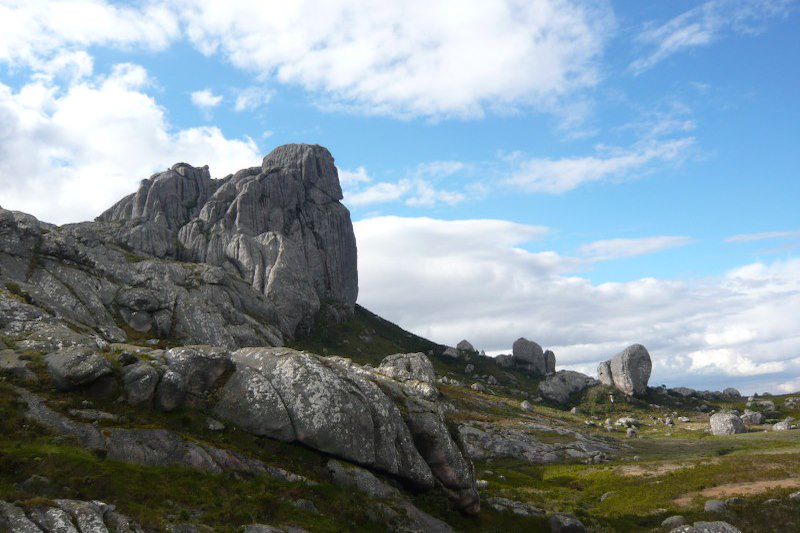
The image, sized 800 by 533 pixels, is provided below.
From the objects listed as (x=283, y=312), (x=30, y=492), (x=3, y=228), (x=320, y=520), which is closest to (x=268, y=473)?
(x=320, y=520)

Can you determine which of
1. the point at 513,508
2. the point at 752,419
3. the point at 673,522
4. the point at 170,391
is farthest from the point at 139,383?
the point at 752,419

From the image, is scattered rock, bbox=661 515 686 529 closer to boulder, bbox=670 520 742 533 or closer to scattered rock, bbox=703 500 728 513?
boulder, bbox=670 520 742 533

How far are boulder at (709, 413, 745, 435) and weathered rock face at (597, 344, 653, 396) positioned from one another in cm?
7458

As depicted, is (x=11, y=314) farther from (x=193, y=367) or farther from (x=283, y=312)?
(x=283, y=312)

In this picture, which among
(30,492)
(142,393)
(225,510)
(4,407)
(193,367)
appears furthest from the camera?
(193,367)

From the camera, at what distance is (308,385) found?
28.3m

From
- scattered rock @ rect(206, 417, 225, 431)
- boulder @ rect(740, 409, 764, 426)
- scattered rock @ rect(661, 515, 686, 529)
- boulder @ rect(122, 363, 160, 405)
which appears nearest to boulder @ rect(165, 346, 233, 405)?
boulder @ rect(122, 363, 160, 405)

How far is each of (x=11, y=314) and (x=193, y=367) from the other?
14.7 m

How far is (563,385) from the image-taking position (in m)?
187

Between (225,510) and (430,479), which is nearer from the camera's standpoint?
(225,510)

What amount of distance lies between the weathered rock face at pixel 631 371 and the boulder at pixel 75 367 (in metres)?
189

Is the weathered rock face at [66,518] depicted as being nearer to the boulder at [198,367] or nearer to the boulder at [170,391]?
the boulder at [170,391]

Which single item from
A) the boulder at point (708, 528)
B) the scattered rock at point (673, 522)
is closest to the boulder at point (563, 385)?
the scattered rock at point (673, 522)

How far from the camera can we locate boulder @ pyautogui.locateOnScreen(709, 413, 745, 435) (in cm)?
10462
